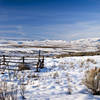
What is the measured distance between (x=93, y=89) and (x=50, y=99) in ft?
6.08

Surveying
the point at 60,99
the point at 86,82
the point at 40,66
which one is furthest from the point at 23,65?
the point at 60,99

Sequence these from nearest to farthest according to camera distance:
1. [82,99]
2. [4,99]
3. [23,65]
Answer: [4,99] < [82,99] < [23,65]

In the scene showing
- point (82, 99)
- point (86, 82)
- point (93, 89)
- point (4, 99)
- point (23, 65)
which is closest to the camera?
point (4, 99)

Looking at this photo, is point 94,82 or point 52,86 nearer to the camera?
point 94,82

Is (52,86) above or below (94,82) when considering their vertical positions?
below

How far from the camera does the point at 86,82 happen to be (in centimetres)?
520

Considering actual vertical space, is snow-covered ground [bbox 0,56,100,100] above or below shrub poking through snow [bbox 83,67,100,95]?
below

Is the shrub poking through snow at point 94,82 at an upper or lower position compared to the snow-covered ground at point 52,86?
upper

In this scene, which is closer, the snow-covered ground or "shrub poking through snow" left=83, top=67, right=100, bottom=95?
the snow-covered ground

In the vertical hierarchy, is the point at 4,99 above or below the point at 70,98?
above

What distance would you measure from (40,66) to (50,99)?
25.1 ft

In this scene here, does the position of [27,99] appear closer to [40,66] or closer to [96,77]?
[96,77]

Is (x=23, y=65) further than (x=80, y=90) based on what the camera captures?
Yes

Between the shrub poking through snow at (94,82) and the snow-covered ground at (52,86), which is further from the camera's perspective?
the shrub poking through snow at (94,82)
